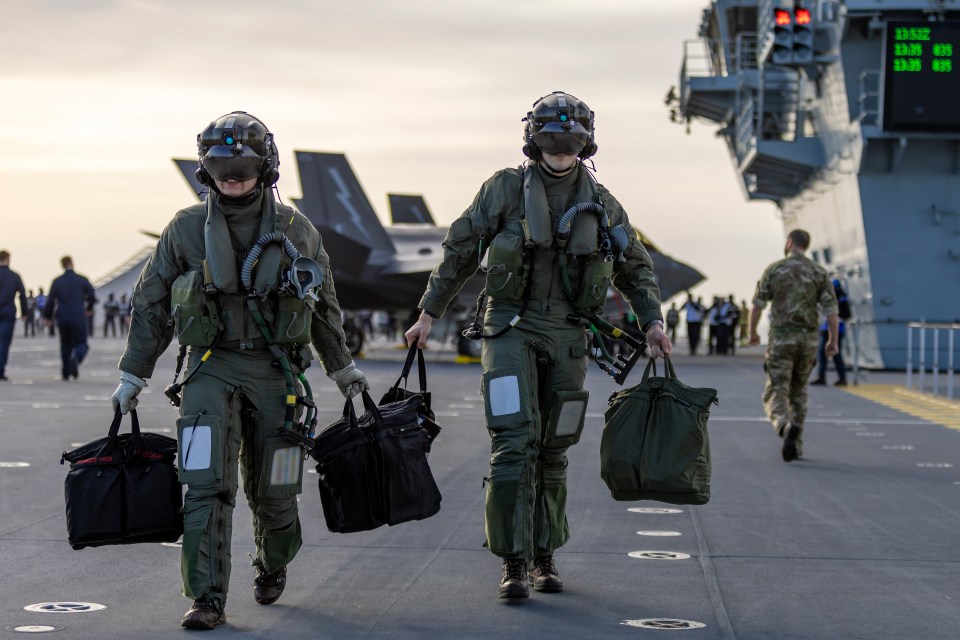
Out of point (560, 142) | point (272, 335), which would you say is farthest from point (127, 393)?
point (560, 142)

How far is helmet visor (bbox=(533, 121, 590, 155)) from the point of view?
562 centimetres

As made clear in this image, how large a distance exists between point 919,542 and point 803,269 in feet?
13.9

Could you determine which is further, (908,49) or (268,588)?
(908,49)

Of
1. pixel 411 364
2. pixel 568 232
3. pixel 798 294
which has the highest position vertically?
pixel 568 232

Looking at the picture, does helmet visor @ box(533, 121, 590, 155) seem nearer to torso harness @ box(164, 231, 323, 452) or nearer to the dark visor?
the dark visor

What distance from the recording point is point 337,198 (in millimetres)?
33438

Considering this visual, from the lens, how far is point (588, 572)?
20.1 ft

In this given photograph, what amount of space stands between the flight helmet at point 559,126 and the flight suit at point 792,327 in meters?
5.55

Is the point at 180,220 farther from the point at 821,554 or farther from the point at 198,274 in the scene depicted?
the point at 821,554

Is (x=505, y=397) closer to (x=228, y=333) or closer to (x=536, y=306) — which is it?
(x=536, y=306)

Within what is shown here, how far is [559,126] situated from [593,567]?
2.07 meters

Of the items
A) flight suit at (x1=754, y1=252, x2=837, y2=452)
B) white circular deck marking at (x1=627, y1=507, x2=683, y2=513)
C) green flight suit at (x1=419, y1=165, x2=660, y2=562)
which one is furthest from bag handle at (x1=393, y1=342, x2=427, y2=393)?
flight suit at (x1=754, y1=252, x2=837, y2=452)

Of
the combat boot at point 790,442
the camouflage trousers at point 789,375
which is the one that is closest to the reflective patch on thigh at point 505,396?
the combat boot at point 790,442

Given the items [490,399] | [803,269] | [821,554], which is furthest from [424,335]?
[803,269]
